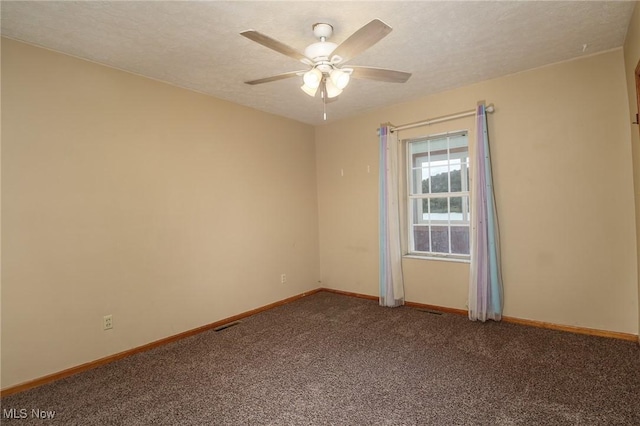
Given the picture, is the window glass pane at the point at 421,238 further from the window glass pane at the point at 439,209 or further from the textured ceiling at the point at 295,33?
the textured ceiling at the point at 295,33

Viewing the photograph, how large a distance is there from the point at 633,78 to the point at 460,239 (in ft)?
6.75

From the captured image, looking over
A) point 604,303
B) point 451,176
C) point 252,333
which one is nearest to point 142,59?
point 252,333

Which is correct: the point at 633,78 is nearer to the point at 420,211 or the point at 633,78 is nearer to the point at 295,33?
the point at 420,211

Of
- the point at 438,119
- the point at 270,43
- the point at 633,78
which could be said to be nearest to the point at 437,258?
the point at 438,119

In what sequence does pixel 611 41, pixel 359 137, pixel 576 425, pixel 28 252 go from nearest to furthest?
pixel 576 425 < pixel 28 252 < pixel 611 41 < pixel 359 137

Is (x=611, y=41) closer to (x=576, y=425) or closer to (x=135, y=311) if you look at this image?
(x=576, y=425)

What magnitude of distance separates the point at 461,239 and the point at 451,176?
76 cm

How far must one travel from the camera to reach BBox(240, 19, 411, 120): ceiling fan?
1757 millimetres

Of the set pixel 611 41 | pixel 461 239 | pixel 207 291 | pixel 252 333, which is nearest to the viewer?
pixel 611 41

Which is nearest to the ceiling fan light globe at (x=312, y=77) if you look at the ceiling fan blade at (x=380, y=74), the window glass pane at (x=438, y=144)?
the ceiling fan blade at (x=380, y=74)

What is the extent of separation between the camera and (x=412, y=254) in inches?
164

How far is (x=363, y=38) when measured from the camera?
5.76 ft

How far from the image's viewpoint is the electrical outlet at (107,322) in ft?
8.95

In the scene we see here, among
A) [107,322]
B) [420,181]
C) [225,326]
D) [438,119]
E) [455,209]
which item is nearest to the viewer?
[107,322]
